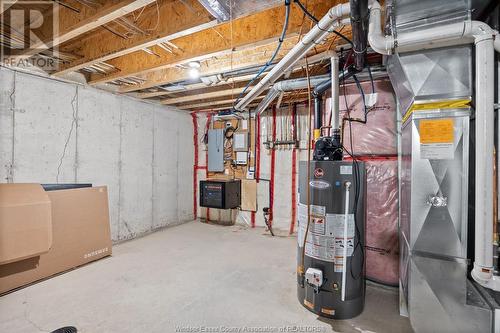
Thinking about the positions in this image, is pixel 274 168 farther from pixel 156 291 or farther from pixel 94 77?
pixel 94 77

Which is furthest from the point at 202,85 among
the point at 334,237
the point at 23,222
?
the point at 334,237

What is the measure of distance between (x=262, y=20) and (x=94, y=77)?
8.33 feet

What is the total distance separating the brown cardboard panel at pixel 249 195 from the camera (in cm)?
466

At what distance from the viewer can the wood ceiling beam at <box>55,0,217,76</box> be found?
183 centimetres

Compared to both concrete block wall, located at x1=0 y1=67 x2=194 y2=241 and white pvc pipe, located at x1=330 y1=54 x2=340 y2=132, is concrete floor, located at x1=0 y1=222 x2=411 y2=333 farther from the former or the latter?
white pvc pipe, located at x1=330 y1=54 x2=340 y2=132

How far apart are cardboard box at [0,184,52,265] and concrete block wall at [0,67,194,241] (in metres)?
0.57

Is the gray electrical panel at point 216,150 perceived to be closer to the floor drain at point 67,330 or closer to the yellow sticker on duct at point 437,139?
the floor drain at point 67,330

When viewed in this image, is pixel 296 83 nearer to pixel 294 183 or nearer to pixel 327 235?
pixel 327 235

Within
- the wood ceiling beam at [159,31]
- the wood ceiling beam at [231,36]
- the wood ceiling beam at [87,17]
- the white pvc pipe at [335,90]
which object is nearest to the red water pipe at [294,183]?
the white pvc pipe at [335,90]

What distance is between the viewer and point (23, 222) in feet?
7.23

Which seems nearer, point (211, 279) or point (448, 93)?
point (448, 93)

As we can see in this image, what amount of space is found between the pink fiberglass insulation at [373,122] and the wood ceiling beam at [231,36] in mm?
925

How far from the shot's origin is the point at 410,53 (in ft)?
5.08

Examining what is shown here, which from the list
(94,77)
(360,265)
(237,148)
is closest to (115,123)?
(94,77)
